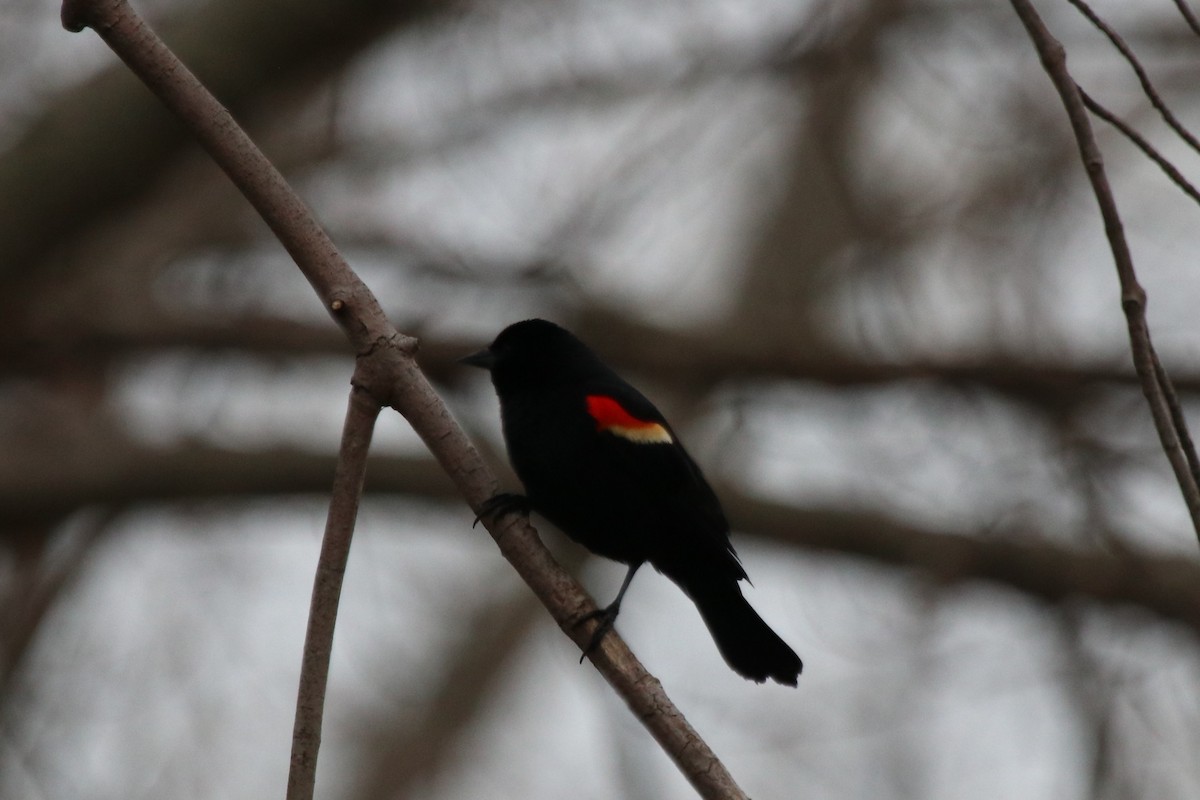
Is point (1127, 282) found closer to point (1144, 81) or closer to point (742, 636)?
point (1144, 81)

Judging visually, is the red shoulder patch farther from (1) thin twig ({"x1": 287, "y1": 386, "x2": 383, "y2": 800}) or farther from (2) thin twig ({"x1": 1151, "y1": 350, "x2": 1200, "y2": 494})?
(2) thin twig ({"x1": 1151, "y1": 350, "x2": 1200, "y2": 494})

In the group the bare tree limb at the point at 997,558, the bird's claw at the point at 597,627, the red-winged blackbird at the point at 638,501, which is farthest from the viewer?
the bare tree limb at the point at 997,558

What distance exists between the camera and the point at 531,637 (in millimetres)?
9727

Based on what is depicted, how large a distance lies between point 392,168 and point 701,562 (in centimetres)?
480

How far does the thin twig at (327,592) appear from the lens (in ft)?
7.54

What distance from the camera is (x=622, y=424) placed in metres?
3.67

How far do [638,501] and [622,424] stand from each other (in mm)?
225

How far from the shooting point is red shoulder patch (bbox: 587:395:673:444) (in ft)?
11.9

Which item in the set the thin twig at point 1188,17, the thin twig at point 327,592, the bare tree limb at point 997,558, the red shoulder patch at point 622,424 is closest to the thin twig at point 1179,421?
the thin twig at point 1188,17

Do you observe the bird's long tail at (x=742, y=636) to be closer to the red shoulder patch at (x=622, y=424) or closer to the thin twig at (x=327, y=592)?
the red shoulder patch at (x=622, y=424)

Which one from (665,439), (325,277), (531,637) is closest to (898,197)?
(531,637)

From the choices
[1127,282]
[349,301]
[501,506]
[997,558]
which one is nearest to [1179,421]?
[1127,282]

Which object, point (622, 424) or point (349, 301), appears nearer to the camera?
point (349, 301)

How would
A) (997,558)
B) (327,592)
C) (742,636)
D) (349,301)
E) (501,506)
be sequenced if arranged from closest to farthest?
(327,592), (349,301), (501,506), (742,636), (997,558)
